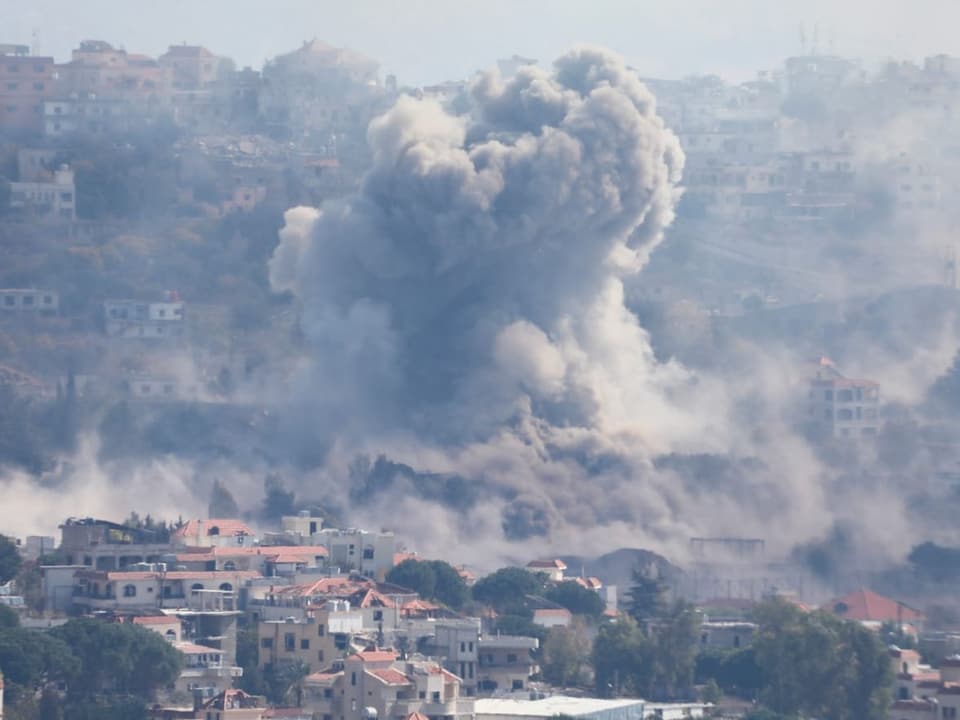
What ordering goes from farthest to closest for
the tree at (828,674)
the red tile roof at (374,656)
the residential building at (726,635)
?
the residential building at (726,635) → the tree at (828,674) → the red tile roof at (374,656)

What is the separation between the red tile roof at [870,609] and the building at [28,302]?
37.7 metres

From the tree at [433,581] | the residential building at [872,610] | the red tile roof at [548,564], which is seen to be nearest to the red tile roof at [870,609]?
the residential building at [872,610]

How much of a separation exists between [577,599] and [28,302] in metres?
38.4

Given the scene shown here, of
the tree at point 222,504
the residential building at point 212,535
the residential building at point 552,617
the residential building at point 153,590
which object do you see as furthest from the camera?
the tree at point 222,504

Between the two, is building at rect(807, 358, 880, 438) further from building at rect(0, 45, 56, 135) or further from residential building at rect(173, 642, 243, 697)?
residential building at rect(173, 642, 243, 697)

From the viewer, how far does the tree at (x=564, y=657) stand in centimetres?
7512

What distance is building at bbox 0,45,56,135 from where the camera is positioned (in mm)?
136500

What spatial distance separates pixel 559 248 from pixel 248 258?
2295 centimetres

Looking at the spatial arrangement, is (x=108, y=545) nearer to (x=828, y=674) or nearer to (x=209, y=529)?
(x=209, y=529)

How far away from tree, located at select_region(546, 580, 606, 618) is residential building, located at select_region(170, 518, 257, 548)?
6149mm

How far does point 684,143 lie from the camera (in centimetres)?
13612

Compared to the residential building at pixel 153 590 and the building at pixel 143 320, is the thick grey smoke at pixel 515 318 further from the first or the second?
the residential building at pixel 153 590

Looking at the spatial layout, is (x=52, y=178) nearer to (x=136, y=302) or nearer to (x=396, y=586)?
(x=136, y=302)

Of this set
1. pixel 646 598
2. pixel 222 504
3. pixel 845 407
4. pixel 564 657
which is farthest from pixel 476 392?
pixel 564 657
